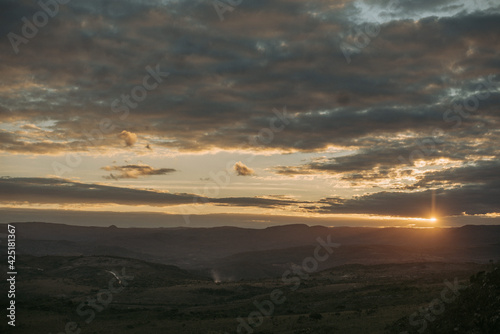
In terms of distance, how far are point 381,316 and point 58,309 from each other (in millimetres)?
39947

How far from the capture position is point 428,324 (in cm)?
2672

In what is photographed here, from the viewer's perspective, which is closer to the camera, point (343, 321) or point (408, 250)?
point (343, 321)

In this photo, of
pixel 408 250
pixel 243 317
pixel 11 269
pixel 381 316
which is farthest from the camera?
pixel 408 250

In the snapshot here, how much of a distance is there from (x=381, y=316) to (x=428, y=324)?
8379 mm

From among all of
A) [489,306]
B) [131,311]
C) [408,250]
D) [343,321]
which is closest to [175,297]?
[131,311]

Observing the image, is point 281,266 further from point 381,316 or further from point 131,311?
point 381,316

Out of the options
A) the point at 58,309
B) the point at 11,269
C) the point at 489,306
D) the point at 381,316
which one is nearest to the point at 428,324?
the point at 489,306

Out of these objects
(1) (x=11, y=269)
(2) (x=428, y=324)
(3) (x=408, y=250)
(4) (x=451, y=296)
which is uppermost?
(3) (x=408, y=250)

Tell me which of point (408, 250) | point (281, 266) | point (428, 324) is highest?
point (408, 250)

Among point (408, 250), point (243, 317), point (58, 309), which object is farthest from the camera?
point (408, 250)

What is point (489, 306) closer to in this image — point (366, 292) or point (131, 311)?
point (366, 292)

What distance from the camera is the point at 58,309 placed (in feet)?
169

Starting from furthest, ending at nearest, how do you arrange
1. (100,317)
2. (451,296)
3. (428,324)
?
(100,317) → (451,296) → (428,324)

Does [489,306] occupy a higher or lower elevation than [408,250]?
lower
